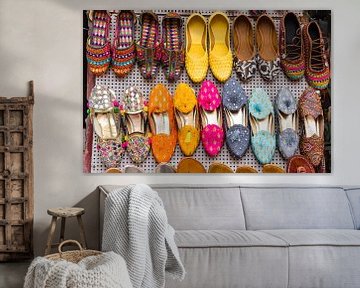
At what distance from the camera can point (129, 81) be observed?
3.47 metres

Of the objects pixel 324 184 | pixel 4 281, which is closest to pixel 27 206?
pixel 4 281

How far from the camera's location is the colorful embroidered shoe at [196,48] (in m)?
3.49

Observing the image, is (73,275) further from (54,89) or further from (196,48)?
(196,48)

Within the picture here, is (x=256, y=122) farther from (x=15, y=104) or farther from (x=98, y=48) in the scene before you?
(x=15, y=104)

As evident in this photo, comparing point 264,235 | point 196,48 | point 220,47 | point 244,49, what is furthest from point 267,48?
point 264,235

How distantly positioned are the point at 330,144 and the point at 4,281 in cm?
245

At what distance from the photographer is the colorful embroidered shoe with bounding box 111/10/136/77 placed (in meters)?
3.44

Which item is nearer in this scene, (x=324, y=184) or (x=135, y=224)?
(x=135, y=224)

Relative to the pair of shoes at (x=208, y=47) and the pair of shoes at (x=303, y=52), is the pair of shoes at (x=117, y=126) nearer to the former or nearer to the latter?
the pair of shoes at (x=208, y=47)

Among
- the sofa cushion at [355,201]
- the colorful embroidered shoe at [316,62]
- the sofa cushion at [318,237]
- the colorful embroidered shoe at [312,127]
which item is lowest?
the sofa cushion at [318,237]

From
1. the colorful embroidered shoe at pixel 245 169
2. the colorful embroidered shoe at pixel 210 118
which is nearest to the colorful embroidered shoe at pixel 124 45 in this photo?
the colorful embroidered shoe at pixel 210 118

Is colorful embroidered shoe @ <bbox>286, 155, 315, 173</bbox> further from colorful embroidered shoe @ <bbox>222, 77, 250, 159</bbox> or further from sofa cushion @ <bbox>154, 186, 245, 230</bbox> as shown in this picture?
A: sofa cushion @ <bbox>154, 186, 245, 230</bbox>

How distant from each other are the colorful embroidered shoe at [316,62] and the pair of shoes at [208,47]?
578mm

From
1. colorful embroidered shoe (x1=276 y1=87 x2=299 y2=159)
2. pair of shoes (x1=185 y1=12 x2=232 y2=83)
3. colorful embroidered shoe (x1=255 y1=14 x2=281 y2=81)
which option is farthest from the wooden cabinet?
colorful embroidered shoe (x1=276 y1=87 x2=299 y2=159)
